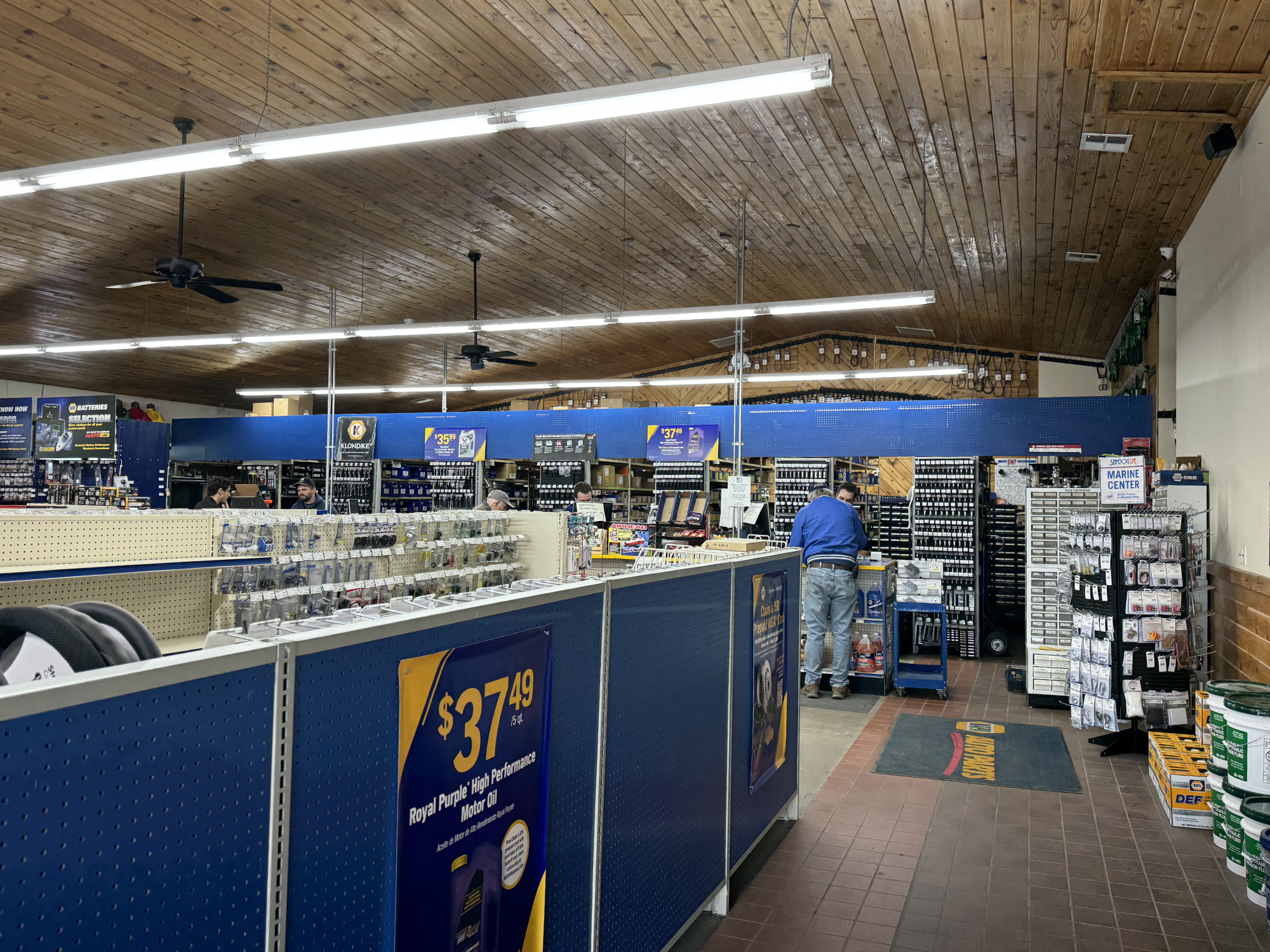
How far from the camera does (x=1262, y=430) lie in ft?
17.0

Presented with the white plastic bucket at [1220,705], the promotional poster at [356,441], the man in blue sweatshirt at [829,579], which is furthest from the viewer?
the promotional poster at [356,441]

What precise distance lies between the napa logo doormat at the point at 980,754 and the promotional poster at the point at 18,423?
1222 centimetres

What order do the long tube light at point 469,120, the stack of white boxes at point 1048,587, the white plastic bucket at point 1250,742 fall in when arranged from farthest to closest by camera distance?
1. the stack of white boxes at point 1048,587
2. the long tube light at point 469,120
3. the white plastic bucket at point 1250,742

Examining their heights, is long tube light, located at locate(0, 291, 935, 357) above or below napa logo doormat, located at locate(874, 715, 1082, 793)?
above

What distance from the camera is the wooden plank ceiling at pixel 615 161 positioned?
533 centimetres

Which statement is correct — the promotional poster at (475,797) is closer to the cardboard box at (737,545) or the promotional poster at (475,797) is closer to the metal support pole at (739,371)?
the cardboard box at (737,545)

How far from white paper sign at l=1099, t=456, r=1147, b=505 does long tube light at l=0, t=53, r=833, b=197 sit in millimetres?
3649

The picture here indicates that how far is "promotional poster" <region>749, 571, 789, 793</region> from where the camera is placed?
13.1ft

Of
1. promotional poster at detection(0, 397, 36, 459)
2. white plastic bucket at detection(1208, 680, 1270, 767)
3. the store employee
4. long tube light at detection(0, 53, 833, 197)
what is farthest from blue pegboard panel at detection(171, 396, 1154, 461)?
long tube light at detection(0, 53, 833, 197)

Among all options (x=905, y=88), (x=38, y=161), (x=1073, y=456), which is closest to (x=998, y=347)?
(x=1073, y=456)

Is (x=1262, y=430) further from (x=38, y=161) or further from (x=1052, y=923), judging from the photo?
(x=38, y=161)

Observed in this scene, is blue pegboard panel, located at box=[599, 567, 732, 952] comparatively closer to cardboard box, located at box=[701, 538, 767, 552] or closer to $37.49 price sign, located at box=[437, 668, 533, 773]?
$37.49 price sign, located at box=[437, 668, 533, 773]

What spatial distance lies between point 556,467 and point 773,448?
3182 mm

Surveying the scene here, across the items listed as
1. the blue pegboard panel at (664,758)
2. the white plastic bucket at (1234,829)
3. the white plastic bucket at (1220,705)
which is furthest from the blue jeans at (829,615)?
the blue pegboard panel at (664,758)
